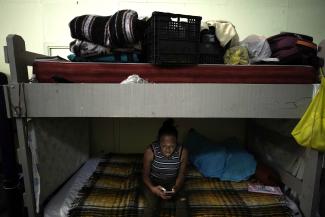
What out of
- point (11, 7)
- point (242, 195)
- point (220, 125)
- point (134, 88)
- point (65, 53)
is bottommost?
point (242, 195)

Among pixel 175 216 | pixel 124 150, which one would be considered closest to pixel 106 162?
pixel 124 150

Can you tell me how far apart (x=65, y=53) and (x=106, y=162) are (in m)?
1.10

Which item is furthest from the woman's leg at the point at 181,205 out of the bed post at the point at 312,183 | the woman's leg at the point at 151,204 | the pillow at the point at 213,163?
the bed post at the point at 312,183

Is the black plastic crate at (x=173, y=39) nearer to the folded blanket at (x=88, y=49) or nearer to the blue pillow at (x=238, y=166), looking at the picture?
the folded blanket at (x=88, y=49)

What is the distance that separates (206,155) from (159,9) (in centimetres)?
140

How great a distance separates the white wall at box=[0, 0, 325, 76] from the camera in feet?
6.52

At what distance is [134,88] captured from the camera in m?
1.15

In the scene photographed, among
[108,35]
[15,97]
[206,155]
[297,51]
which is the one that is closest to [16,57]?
[15,97]

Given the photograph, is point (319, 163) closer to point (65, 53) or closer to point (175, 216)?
point (175, 216)

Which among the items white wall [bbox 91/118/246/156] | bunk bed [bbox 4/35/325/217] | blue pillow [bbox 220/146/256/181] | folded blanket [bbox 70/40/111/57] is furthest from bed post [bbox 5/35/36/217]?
blue pillow [bbox 220/146/256/181]

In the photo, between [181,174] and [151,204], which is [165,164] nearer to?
[181,174]

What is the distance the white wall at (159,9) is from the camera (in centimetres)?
199

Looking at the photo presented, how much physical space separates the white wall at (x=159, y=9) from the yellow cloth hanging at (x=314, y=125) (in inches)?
44.4

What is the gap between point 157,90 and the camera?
3.82 feet
